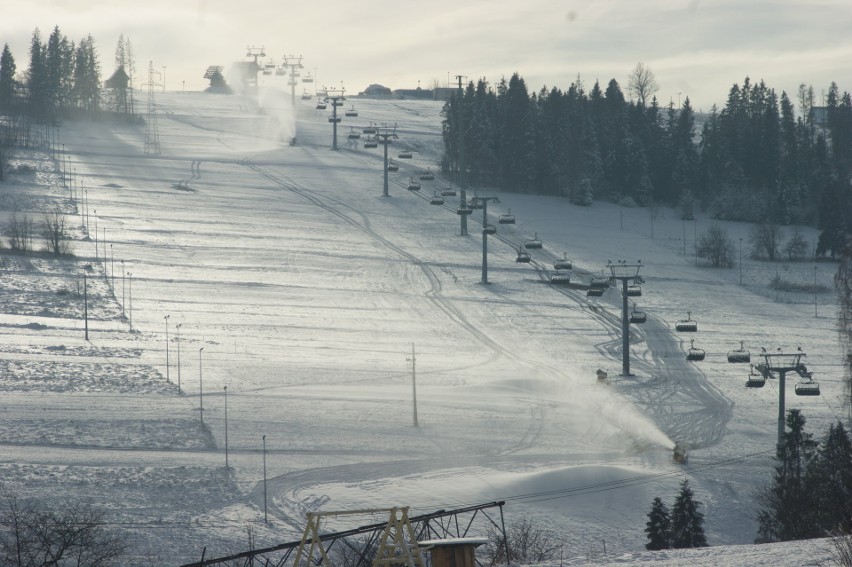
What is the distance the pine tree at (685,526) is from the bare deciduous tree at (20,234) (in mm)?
52043

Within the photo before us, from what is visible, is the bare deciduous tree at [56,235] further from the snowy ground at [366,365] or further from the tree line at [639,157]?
the tree line at [639,157]

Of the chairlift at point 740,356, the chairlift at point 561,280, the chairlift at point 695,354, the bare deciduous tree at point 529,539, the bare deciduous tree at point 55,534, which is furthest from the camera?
the chairlift at point 561,280

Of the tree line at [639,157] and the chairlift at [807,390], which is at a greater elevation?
the tree line at [639,157]

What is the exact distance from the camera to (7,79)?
121 m

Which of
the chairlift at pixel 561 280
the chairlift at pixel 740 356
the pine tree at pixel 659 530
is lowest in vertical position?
the pine tree at pixel 659 530

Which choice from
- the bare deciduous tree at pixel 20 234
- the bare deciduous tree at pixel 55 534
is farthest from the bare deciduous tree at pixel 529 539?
the bare deciduous tree at pixel 20 234

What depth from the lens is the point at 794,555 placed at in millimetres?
16188

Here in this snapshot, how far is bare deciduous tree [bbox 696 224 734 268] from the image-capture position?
263ft

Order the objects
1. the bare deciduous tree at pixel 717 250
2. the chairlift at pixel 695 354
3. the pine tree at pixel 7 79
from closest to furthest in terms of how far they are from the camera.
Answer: the chairlift at pixel 695 354
the bare deciduous tree at pixel 717 250
the pine tree at pixel 7 79

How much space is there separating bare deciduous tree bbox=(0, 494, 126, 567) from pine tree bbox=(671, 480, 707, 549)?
1470 centimetres

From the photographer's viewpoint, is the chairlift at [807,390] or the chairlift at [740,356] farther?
the chairlift at [740,356]

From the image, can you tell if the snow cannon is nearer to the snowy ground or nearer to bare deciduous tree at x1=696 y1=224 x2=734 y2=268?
the snowy ground

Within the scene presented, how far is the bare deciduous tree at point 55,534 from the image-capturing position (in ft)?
83.5

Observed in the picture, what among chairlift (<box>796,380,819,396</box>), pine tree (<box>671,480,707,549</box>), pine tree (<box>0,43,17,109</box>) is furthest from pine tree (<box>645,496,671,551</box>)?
pine tree (<box>0,43,17,109</box>)
